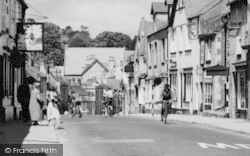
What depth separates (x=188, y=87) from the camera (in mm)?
43125

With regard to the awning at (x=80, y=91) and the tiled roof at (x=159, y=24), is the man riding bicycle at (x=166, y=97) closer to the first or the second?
the tiled roof at (x=159, y=24)

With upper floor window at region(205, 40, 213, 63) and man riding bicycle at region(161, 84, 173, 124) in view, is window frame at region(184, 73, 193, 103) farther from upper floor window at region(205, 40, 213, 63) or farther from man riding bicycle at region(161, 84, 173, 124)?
man riding bicycle at region(161, 84, 173, 124)

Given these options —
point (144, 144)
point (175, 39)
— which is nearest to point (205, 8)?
point (175, 39)

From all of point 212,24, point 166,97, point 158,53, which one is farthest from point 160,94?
point 158,53

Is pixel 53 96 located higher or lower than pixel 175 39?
lower

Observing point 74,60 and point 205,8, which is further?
point 74,60

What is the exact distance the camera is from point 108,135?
1902cm

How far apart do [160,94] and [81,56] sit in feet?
308

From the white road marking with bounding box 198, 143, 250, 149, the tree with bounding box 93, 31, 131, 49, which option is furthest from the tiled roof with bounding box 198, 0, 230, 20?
the tree with bounding box 93, 31, 131, 49

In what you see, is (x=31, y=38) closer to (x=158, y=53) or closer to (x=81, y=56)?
(x=158, y=53)

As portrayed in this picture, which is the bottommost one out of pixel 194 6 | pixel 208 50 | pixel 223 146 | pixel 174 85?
pixel 223 146

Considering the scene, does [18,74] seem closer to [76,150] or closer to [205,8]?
[205,8]

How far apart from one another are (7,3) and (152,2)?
24.6 metres

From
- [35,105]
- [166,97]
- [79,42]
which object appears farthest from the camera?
[79,42]
